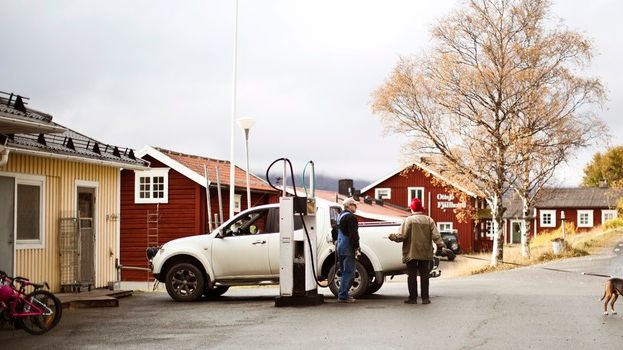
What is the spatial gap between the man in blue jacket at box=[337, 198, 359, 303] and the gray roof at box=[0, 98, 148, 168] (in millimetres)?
5060

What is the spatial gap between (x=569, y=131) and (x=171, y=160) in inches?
636

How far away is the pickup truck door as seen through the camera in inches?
705

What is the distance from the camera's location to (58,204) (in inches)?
762

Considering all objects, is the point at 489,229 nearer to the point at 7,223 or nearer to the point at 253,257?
the point at 253,257

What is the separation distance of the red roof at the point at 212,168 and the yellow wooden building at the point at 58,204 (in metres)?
16.0

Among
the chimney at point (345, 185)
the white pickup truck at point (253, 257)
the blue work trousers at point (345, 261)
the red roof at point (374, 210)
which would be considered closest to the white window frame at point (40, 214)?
the white pickup truck at point (253, 257)

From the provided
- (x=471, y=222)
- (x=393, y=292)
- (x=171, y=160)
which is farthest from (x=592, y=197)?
(x=393, y=292)

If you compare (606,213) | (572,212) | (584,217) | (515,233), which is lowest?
(515,233)

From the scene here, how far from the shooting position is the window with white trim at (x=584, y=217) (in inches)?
3656

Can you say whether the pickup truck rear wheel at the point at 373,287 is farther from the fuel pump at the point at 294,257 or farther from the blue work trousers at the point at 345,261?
the fuel pump at the point at 294,257

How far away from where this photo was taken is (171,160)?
3812 centimetres

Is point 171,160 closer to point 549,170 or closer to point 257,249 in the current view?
point 549,170

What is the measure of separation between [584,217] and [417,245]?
80.8 m

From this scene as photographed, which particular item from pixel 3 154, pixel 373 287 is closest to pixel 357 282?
pixel 373 287
